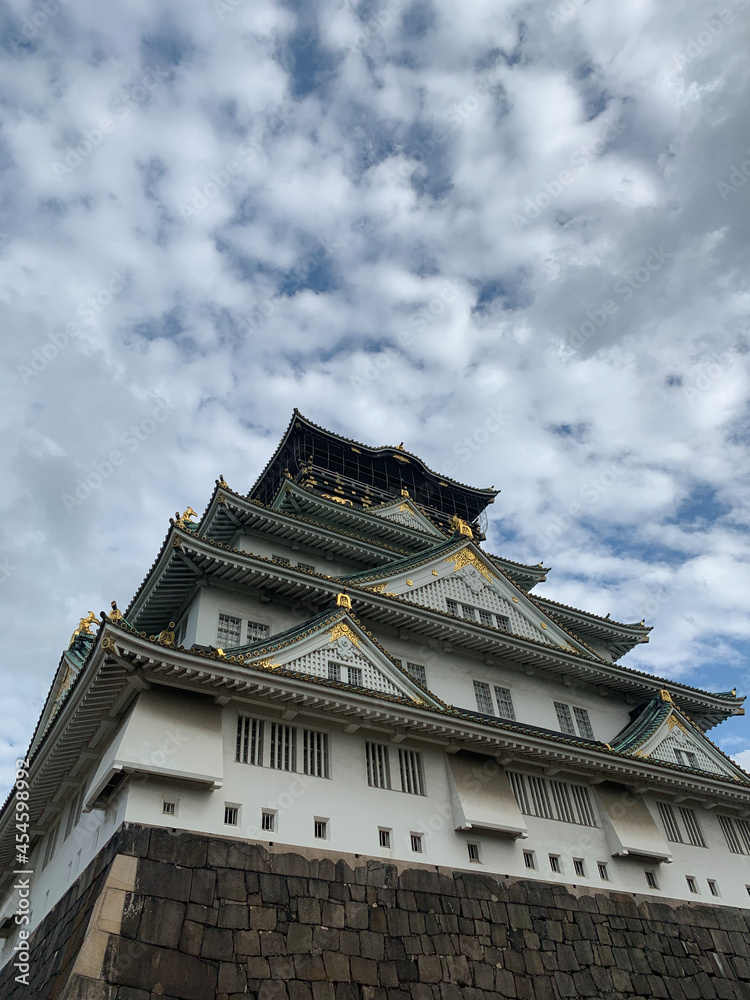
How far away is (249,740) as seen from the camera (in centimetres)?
1761

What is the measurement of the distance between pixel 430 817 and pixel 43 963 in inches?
361

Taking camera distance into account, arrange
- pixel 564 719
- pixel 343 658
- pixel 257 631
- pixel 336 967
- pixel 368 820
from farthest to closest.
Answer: pixel 564 719 < pixel 257 631 < pixel 343 658 < pixel 368 820 < pixel 336 967

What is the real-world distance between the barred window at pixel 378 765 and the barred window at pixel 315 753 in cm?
122

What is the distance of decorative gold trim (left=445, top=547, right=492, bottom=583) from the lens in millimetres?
27750

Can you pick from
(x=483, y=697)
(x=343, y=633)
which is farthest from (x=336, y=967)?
(x=483, y=697)

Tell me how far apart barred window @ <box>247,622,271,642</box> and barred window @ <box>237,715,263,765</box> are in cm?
465

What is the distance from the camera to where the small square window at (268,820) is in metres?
16.4

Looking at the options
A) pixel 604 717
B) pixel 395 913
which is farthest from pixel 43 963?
pixel 604 717

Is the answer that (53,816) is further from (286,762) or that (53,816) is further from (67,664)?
(286,762)

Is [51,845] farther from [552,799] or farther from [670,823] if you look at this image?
[670,823]

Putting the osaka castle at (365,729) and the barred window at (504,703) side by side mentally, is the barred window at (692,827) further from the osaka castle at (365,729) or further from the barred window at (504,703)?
the barred window at (504,703)

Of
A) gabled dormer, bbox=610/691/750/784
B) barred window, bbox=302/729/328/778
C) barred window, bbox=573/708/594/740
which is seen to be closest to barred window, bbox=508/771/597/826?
gabled dormer, bbox=610/691/750/784

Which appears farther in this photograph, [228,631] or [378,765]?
[228,631]

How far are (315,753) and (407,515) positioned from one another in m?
16.9
